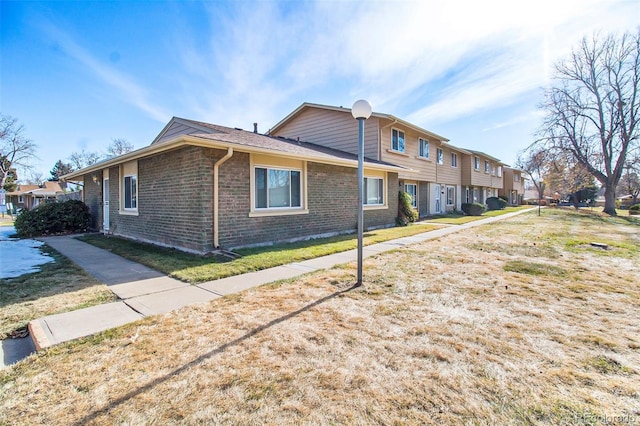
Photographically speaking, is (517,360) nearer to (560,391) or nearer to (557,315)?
(560,391)

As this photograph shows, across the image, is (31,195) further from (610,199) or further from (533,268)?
(610,199)

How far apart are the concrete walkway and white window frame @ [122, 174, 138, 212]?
8.58 ft

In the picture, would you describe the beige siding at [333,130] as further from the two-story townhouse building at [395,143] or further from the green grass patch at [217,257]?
the green grass patch at [217,257]

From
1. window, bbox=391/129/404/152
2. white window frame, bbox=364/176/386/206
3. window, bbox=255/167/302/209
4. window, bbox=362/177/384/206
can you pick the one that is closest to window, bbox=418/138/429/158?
window, bbox=391/129/404/152

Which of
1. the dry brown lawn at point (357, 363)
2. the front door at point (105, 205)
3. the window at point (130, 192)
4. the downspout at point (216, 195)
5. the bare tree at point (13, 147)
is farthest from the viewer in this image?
the bare tree at point (13, 147)

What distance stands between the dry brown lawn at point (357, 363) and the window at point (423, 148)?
15.4 meters

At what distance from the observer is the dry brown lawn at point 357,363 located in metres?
2.14

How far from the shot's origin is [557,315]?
384cm

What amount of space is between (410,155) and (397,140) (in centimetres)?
164

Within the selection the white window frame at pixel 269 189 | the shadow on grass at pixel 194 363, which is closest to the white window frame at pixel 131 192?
the white window frame at pixel 269 189

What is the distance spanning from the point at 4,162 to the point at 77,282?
157 ft

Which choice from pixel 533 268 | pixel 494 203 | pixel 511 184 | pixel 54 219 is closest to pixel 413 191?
pixel 533 268

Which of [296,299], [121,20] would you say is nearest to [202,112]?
[121,20]

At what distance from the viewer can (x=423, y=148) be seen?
1970cm
